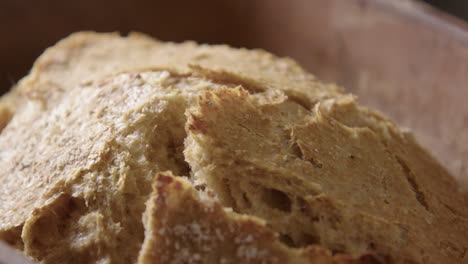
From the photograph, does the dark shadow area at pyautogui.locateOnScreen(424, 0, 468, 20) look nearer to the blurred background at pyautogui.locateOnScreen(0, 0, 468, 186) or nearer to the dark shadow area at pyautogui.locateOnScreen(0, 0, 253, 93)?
the blurred background at pyautogui.locateOnScreen(0, 0, 468, 186)

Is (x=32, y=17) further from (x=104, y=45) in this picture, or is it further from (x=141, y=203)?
(x=141, y=203)

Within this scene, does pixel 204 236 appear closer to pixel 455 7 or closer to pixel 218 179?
pixel 218 179

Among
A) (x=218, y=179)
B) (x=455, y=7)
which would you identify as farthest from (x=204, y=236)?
(x=455, y=7)

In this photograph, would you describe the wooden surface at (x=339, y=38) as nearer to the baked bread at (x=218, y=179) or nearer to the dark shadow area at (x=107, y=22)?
the dark shadow area at (x=107, y=22)

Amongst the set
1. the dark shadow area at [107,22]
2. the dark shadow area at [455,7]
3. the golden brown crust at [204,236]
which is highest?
the golden brown crust at [204,236]

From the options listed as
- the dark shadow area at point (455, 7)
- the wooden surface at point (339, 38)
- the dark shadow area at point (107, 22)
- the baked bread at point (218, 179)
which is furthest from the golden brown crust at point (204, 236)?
the dark shadow area at point (455, 7)

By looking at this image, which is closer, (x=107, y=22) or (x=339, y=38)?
(x=339, y=38)

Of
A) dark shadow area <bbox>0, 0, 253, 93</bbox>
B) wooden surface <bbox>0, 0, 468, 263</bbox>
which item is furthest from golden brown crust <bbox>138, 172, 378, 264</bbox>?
dark shadow area <bbox>0, 0, 253, 93</bbox>
